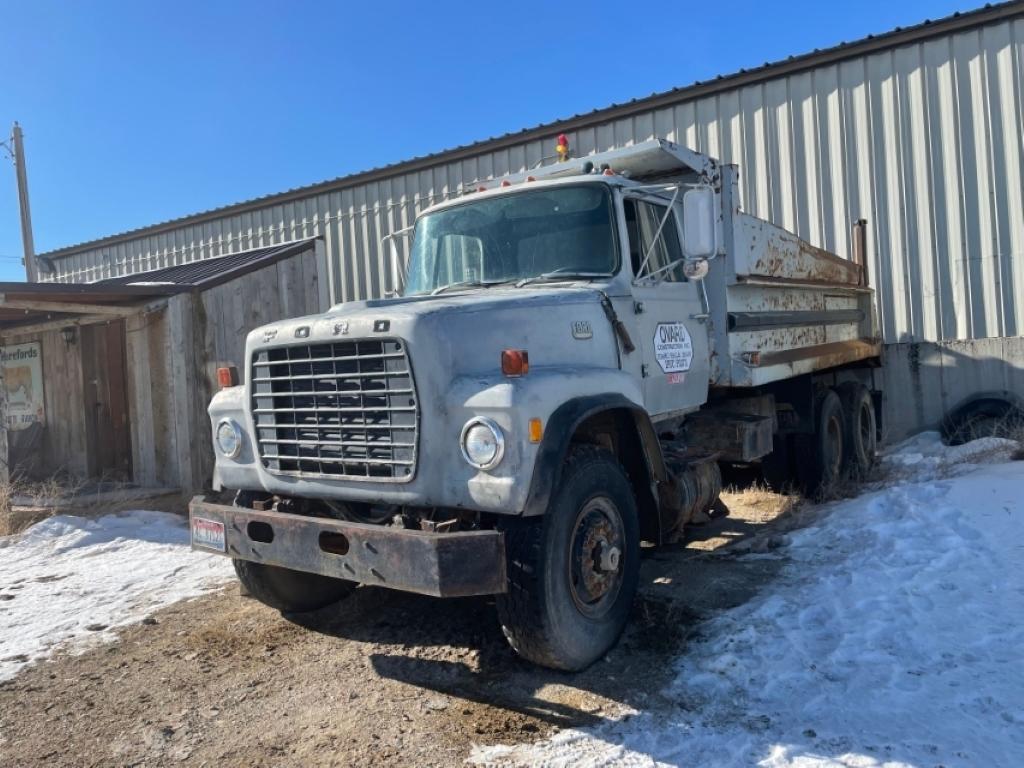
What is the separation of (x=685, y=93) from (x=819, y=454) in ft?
22.2

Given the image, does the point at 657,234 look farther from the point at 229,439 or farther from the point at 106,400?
the point at 106,400

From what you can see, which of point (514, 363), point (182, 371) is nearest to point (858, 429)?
point (514, 363)

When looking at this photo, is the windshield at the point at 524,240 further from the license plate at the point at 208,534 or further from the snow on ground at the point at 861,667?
the snow on ground at the point at 861,667

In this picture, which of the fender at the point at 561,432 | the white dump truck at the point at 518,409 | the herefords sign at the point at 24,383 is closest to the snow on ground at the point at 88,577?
the white dump truck at the point at 518,409

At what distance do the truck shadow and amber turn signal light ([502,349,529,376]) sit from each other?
1.55m

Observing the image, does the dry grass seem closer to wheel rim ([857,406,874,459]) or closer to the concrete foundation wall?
wheel rim ([857,406,874,459])

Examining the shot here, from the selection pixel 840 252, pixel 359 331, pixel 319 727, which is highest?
pixel 840 252

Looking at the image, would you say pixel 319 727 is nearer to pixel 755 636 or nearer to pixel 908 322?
pixel 755 636

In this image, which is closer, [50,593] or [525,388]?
[525,388]

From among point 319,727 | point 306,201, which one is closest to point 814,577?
point 319,727

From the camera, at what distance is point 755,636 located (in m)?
4.15

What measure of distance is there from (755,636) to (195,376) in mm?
8010

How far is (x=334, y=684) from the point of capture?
4102 millimetres

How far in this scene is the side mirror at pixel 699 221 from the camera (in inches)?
187
